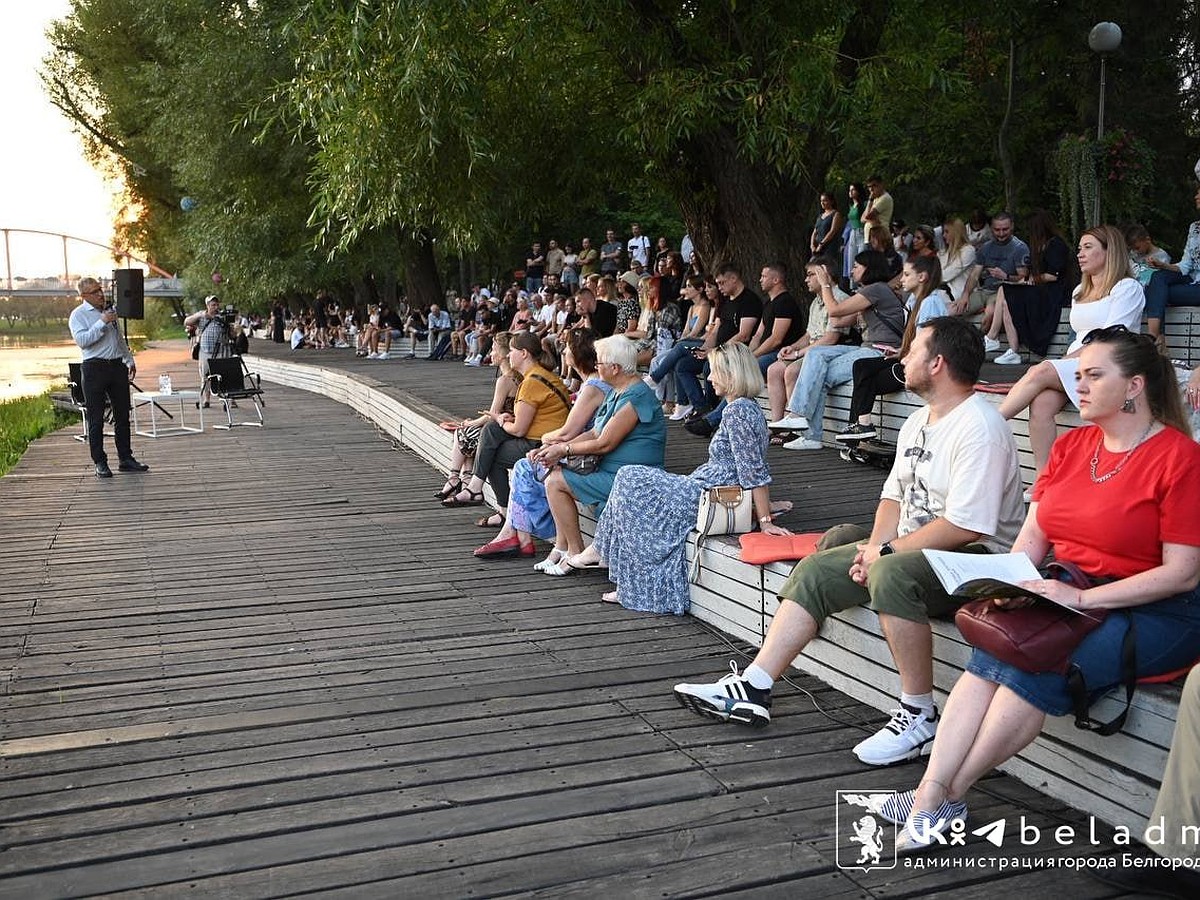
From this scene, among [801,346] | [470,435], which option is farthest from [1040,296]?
[470,435]

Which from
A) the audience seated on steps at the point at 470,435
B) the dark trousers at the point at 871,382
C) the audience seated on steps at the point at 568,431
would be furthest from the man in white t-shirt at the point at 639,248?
the audience seated on steps at the point at 568,431

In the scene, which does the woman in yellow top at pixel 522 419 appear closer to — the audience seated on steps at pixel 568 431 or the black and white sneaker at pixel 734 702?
the audience seated on steps at pixel 568 431

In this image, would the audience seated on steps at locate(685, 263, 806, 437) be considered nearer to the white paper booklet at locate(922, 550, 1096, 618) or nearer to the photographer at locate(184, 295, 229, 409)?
the white paper booklet at locate(922, 550, 1096, 618)

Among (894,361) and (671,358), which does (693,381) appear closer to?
(671,358)

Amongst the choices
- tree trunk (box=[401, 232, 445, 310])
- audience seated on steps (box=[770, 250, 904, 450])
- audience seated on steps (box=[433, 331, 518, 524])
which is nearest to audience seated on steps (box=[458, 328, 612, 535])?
audience seated on steps (box=[433, 331, 518, 524])

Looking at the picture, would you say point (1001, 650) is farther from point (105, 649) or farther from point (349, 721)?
point (105, 649)

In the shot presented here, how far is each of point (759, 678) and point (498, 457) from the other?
374 centimetres

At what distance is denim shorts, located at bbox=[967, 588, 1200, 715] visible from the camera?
3.08 metres

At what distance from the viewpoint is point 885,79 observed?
31.0ft

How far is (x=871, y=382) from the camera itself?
26.7 ft

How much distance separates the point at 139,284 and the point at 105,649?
1176cm

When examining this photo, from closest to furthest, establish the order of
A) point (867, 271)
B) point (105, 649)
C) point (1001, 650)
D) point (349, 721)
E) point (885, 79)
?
point (1001, 650) → point (349, 721) → point (105, 649) → point (867, 271) → point (885, 79)

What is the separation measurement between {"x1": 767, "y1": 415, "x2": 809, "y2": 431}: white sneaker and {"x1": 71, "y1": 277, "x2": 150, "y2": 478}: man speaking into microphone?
17.8 feet

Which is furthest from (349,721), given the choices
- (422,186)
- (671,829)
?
(422,186)
